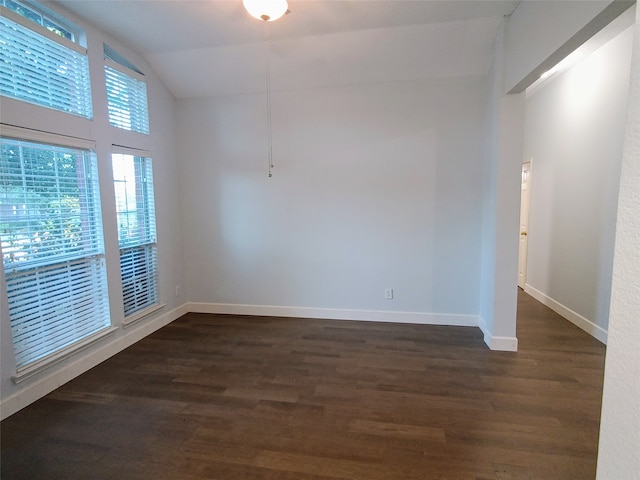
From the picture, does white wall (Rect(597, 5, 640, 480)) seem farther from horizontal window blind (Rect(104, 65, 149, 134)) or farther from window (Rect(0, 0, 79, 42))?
horizontal window blind (Rect(104, 65, 149, 134))

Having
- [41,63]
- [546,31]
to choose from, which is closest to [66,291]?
[41,63]

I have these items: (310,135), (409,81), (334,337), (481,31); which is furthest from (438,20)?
(334,337)

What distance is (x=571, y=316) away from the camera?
148 inches

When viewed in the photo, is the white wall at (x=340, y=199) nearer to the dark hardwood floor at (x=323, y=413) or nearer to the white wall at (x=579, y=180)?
the dark hardwood floor at (x=323, y=413)

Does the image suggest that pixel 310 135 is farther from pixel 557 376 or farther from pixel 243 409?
pixel 557 376

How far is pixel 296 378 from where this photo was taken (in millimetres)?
2635

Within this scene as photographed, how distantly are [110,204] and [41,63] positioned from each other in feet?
3.87

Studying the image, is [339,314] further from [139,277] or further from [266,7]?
[266,7]

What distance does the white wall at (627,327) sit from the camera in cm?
64

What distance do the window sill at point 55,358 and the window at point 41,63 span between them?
1.95 m

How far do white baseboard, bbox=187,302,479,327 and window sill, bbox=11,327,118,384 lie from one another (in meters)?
1.35

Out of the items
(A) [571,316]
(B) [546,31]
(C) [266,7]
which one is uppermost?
(C) [266,7]

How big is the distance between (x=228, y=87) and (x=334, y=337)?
3.16m

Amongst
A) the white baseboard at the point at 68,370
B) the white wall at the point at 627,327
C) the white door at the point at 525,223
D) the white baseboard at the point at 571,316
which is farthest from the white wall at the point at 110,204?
the white door at the point at 525,223
